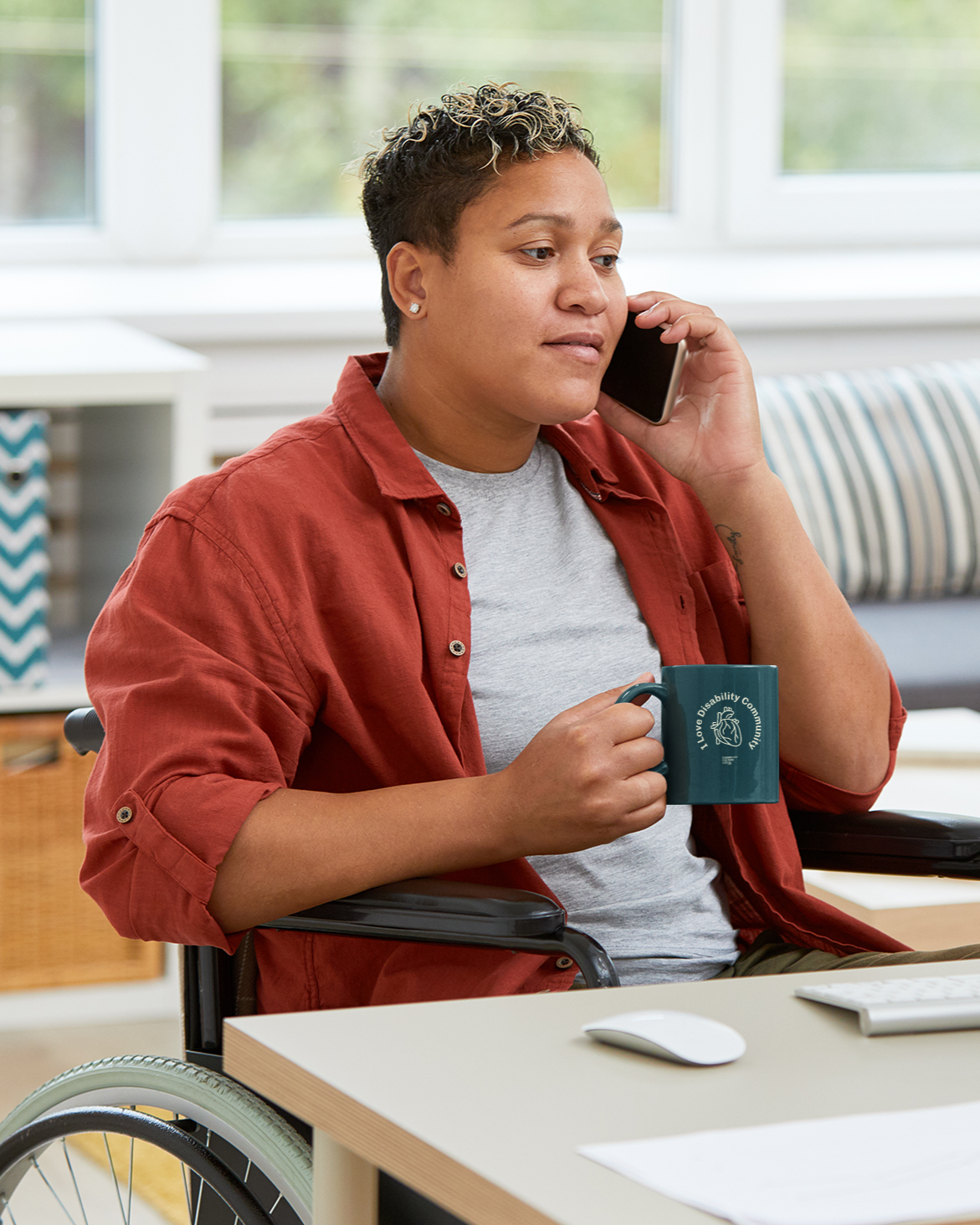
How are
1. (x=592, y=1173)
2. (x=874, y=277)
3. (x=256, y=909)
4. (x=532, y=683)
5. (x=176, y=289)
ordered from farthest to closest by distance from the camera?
1. (x=874, y=277)
2. (x=176, y=289)
3. (x=532, y=683)
4. (x=256, y=909)
5. (x=592, y=1173)

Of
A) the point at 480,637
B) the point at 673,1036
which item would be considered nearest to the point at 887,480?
the point at 480,637

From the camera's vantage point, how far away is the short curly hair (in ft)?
4.73

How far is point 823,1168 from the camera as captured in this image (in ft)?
2.57

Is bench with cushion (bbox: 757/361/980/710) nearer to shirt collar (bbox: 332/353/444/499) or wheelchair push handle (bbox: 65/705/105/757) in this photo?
shirt collar (bbox: 332/353/444/499)

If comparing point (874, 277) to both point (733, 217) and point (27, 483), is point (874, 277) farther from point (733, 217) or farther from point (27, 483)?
point (27, 483)

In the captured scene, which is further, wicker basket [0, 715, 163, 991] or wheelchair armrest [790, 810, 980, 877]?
wicker basket [0, 715, 163, 991]

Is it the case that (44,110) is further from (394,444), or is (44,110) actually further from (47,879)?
(394,444)

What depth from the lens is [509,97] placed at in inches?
58.2

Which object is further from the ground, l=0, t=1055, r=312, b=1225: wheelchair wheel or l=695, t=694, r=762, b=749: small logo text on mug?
l=695, t=694, r=762, b=749: small logo text on mug

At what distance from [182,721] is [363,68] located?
246 centimetres

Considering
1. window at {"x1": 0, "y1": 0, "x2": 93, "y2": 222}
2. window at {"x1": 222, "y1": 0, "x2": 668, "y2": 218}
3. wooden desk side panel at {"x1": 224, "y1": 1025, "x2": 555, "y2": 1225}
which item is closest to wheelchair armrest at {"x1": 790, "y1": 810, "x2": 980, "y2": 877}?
wooden desk side panel at {"x1": 224, "y1": 1025, "x2": 555, "y2": 1225}

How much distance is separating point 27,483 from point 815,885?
1.31m

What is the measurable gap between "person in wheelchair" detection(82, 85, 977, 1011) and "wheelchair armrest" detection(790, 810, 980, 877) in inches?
0.9

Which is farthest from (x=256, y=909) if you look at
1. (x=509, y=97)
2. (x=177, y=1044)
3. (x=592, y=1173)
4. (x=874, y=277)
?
(x=874, y=277)
